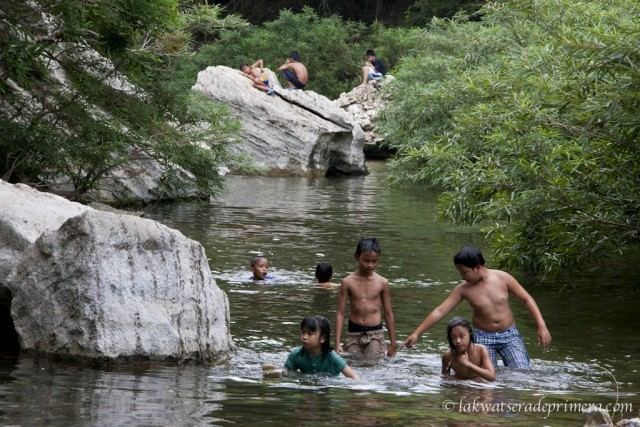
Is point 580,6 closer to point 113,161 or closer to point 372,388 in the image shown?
point 113,161

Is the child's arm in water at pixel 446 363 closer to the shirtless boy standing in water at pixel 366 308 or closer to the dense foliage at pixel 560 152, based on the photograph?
the shirtless boy standing in water at pixel 366 308

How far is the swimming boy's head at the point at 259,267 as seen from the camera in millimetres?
16469

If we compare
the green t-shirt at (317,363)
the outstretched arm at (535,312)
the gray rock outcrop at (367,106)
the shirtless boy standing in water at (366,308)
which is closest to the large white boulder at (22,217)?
the green t-shirt at (317,363)

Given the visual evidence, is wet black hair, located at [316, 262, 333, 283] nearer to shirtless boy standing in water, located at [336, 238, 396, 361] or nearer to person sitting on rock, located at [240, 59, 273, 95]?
shirtless boy standing in water, located at [336, 238, 396, 361]

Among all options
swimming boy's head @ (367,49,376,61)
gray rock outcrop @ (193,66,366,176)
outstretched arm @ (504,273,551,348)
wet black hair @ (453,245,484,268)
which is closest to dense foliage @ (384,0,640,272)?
outstretched arm @ (504,273,551,348)

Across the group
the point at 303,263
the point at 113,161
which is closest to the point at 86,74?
the point at 113,161

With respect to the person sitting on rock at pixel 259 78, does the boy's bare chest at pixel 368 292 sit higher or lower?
lower

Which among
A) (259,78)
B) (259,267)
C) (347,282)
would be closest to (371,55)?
(259,78)

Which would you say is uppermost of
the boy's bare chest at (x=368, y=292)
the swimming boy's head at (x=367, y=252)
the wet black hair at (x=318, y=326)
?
the swimming boy's head at (x=367, y=252)

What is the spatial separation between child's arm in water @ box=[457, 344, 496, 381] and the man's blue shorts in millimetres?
522

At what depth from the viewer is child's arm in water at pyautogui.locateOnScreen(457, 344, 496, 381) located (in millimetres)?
10758

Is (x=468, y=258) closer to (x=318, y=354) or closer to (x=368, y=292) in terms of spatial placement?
(x=368, y=292)

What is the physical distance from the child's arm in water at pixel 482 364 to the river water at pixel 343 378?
0.09 metres

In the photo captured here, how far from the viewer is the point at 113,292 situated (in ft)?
36.2
